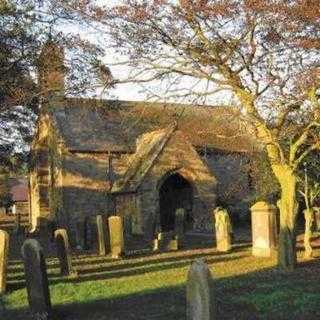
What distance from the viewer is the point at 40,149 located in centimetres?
4359

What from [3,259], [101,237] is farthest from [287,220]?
[101,237]

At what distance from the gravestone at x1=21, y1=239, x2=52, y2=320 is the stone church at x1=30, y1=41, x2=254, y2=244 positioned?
1860 cm

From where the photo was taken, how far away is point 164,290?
12.0 meters

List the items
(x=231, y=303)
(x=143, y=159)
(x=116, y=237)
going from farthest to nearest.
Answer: (x=143, y=159) < (x=116, y=237) < (x=231, y=303)

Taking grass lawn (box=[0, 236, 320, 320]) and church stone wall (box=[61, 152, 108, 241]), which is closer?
grass lawn (box=[0, 236, 320, 320])

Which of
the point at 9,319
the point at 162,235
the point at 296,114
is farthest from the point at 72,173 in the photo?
the point at 9,319

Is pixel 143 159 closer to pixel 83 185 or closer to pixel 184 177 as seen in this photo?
pixel 184 177

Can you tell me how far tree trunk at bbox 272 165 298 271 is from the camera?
14.2 meters

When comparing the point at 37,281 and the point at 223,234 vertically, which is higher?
the point at 223,234

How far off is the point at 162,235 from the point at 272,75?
31.1 feet

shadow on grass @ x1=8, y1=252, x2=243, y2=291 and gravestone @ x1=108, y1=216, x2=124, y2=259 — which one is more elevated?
gravestone @ x1=108, y1=216, x2=124, y2=259

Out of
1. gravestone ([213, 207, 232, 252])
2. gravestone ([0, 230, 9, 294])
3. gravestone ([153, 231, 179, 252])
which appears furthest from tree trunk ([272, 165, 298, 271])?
gravestone ([153, 231, 179, 252])

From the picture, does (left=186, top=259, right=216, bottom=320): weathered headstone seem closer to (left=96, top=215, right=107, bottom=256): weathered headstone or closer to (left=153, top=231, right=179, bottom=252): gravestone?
(left=96, top=215, right=107, bottom=256): weathered headstone

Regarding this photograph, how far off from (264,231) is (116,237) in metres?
4.55
